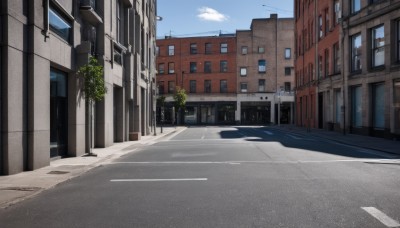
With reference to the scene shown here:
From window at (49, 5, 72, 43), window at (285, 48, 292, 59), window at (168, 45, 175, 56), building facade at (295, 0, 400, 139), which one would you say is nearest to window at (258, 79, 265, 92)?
window at (285, 48, 292, 59)

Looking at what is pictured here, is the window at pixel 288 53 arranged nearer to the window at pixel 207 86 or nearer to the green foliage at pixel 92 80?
the window at pixel 207 86

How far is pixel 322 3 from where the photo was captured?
35656 mm

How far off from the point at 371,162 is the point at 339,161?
0.93 meters

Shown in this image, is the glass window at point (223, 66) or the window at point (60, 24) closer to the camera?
the window at point (60, 24)

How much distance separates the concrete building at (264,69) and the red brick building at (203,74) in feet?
4.79

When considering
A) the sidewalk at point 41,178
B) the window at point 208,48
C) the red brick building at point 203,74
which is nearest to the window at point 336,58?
the sidewalk at point 41,178

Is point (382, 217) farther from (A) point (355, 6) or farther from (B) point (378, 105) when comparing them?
(A) point (355, 6)

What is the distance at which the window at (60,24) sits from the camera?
1319cm

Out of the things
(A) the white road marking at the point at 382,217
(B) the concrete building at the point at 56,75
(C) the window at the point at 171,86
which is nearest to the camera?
(A) the white road marking at the point at 382,217

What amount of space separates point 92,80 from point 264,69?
50.3 meters

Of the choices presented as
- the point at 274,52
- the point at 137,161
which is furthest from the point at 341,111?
the point at 274,52

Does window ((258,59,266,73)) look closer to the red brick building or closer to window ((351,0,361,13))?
the red brick building

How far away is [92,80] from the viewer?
Answer: 1498 centimetres

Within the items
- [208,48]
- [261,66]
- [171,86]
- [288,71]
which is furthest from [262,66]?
[171,86]
